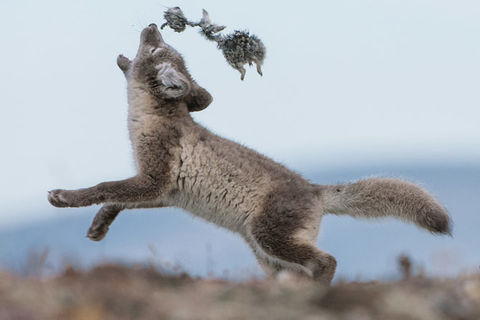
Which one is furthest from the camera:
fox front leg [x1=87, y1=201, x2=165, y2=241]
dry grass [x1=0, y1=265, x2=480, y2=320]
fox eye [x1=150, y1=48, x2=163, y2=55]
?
fox eye [x1=150, y1=48, x2=163, y2=55]

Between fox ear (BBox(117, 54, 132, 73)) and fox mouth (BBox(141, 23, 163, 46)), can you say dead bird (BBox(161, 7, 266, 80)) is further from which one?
fox ear (BBox(117, 54, 132, 73))

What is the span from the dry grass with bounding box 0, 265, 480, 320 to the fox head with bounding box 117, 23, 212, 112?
12.0 feet

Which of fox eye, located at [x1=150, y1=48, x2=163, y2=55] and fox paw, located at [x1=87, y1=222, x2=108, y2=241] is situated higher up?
fox eye, located at [x1=150, y1=48, x2=163, y2=55]

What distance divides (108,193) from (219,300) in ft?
11.1

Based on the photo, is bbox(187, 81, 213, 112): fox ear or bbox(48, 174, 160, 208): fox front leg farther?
bbox(187, 81, 213, 112): fox ear

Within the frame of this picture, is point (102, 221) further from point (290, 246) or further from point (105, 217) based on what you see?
point (290, 246)

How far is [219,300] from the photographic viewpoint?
491cm

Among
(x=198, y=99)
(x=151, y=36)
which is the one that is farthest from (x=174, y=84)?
(x=151, y=36)

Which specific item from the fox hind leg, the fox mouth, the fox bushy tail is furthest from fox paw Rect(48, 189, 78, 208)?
the fox bushy tail

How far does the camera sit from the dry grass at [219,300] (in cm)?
440

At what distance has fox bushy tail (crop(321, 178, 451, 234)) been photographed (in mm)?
7699

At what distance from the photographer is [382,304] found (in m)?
4.65

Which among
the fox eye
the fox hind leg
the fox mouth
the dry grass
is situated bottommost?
the dry grass

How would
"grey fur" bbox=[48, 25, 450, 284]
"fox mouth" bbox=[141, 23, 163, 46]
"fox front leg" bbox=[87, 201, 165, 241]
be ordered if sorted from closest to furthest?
"grey fur" bbox=[48, 25, 450, 284] → "fox front leg" bbox=[87, 201, 165, 241] → "fox mouth" bbox=[141, 23, 163, 46]
